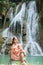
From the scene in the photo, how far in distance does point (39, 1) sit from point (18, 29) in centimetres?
190

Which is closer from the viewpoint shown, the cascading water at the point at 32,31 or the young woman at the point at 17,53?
the young woman at the point at 17,53

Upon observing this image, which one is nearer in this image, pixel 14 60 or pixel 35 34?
pixel 14 60

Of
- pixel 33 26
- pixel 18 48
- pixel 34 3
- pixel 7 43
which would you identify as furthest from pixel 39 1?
pixel 18 48

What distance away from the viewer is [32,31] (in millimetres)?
14273

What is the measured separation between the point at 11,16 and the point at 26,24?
93 cm

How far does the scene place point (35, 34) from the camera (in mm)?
14164

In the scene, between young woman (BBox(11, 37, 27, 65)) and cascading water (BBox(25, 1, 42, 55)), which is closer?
young woman (BBox(11, 37, 27, 65))

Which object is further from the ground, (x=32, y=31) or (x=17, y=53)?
(x=32, y=31)

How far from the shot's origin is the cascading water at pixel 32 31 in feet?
45.4

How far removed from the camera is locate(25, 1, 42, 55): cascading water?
1384 centimetres

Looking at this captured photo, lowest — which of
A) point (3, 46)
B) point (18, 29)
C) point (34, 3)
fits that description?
point (3, 46)

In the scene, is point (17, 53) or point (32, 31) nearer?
point (17, 53)

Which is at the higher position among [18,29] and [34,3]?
[34,3]

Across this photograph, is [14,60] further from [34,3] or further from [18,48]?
[34,3]
